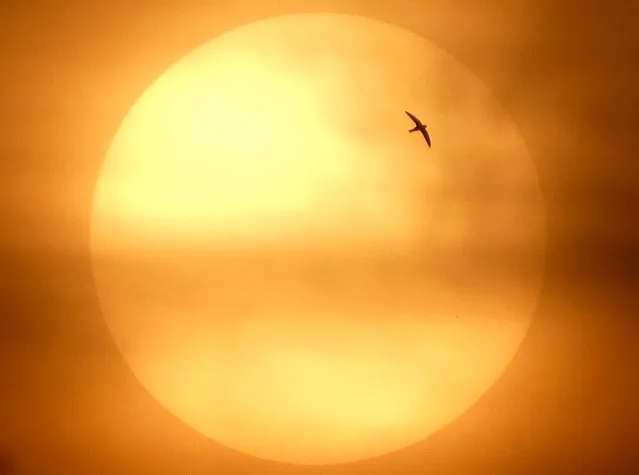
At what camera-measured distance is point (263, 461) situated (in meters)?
1.04

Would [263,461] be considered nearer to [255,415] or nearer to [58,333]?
[255,415]

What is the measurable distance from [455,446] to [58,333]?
0.61 meters

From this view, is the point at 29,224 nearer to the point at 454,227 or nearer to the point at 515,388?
the point at 454,227

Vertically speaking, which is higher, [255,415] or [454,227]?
[454,227]

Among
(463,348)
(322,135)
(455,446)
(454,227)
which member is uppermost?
(322,135)

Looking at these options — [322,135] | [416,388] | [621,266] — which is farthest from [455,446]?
[322,135]

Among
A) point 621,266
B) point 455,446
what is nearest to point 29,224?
point 455,446

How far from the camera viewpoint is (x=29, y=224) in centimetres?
102

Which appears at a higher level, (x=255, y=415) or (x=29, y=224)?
(x=29, y=224)

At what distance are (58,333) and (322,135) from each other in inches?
18.8

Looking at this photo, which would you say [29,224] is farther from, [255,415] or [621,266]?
[621,266]

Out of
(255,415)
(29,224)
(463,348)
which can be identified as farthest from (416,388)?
(29,224)

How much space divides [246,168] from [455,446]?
1.69 ft

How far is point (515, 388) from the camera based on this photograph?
3.48 ft
